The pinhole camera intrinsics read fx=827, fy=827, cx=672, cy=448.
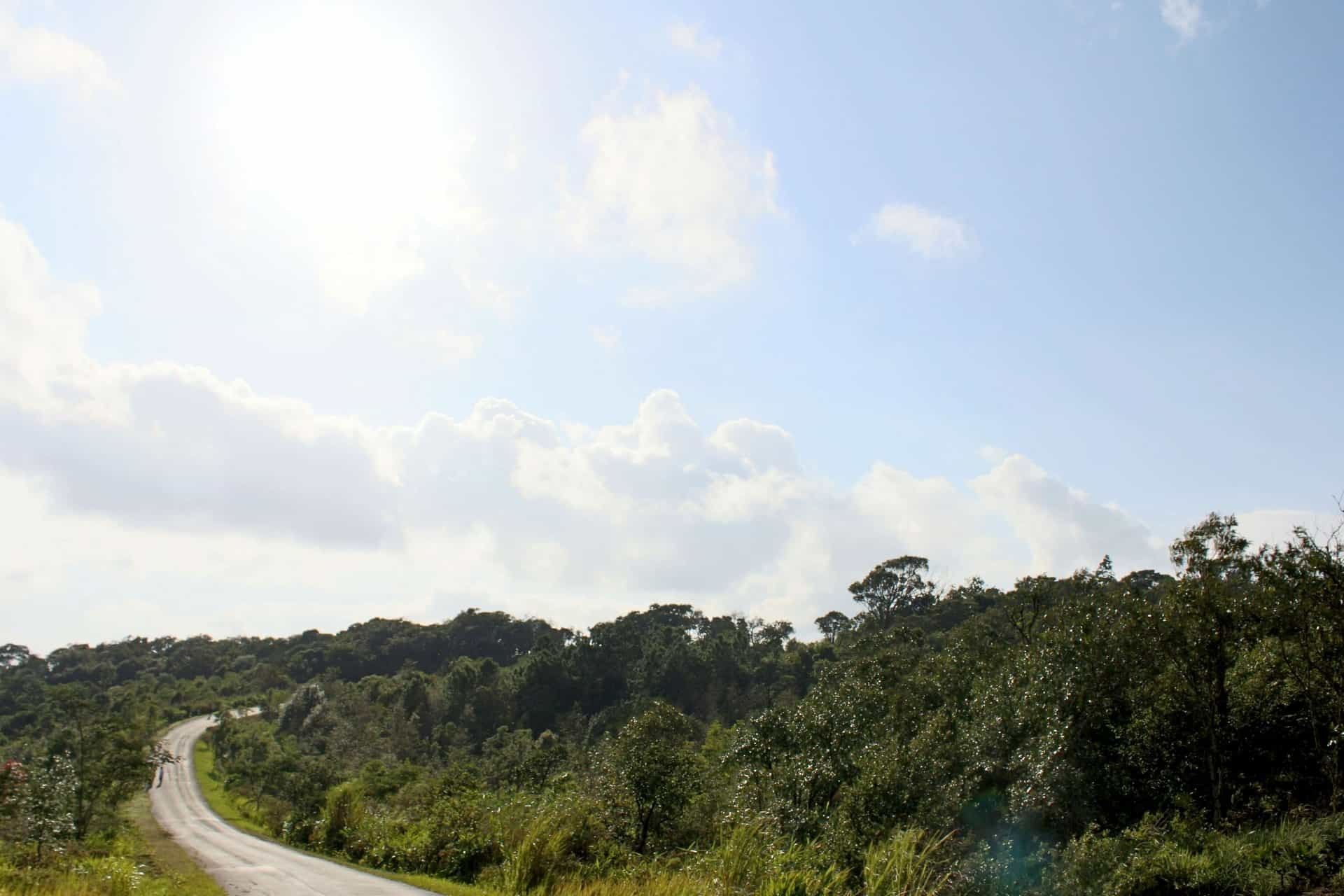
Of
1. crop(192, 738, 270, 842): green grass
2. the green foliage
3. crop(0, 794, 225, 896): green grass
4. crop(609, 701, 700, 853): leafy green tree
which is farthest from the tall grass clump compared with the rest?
crop(192, 738, 270, 842): green grass

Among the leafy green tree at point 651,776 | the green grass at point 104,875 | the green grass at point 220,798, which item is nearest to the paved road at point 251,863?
the green grass at point 220,798

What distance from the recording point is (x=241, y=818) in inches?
2016

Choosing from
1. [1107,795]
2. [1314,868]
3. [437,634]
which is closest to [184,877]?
[1107,795]

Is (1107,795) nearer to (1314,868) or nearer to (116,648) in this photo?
(1314,868)

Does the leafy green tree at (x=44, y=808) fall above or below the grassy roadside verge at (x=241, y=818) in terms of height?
above

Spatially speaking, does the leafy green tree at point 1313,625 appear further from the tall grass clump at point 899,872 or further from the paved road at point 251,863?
the paved road at point 251,863

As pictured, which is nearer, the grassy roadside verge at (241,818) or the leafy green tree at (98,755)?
the grassy roadside verge at (241,818)

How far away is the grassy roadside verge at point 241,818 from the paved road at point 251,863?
46cm

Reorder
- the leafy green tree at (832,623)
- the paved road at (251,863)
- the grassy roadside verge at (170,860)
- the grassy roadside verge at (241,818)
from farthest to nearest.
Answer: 1. the leafy green tree at (832,623)
2. the grassy roadside verge at (170,860)
3. the paved road at (251,863)
4. the grassy roadside verge at (241,818)

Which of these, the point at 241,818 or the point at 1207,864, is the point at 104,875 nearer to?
the point at 1207,864

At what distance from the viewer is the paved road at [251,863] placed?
18.9 meters

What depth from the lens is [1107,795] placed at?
14961 mm

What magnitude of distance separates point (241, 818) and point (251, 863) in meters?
29.4

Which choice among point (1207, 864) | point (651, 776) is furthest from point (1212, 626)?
point (651, 776)
